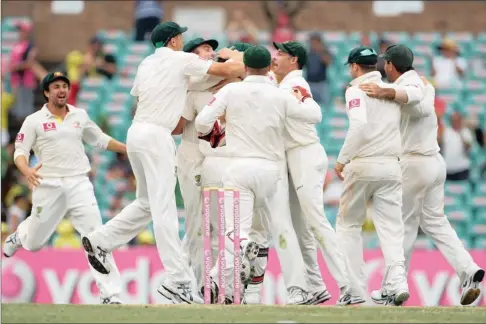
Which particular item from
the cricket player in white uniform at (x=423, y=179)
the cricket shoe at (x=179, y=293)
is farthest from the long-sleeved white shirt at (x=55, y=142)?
the cricket player in white uniform at (x=423, y=179)

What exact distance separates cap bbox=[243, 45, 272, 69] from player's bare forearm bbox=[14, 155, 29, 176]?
260 centimetres

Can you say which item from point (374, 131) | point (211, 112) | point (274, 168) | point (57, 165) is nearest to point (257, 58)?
point (211, 112)

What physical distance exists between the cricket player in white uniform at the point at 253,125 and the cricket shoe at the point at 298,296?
705 mm

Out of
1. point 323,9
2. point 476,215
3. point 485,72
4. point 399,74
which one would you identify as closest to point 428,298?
point 476,215

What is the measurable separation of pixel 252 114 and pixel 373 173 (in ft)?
4.63

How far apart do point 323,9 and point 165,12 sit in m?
2.72

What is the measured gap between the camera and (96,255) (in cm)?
1442

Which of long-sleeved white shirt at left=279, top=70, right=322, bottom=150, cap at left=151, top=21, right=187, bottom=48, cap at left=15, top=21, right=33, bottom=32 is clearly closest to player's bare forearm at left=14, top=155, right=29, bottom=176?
cap at left=151, top=21, right=187, bottom=48

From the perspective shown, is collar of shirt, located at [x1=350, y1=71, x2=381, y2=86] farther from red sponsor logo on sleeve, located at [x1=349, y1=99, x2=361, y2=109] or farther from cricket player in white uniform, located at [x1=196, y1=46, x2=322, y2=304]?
cricket player in white uniform, located at [x1=196, y1=46, x2=322, y2=304]

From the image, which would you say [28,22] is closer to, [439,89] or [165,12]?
[165,12]

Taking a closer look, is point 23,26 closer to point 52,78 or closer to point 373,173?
point 52,78

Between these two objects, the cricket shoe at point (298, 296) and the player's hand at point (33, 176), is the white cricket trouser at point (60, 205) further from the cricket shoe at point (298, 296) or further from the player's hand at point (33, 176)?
the cricket shoe at point (298, 296)

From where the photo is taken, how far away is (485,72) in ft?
80.4

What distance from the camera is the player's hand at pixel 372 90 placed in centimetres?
1403
